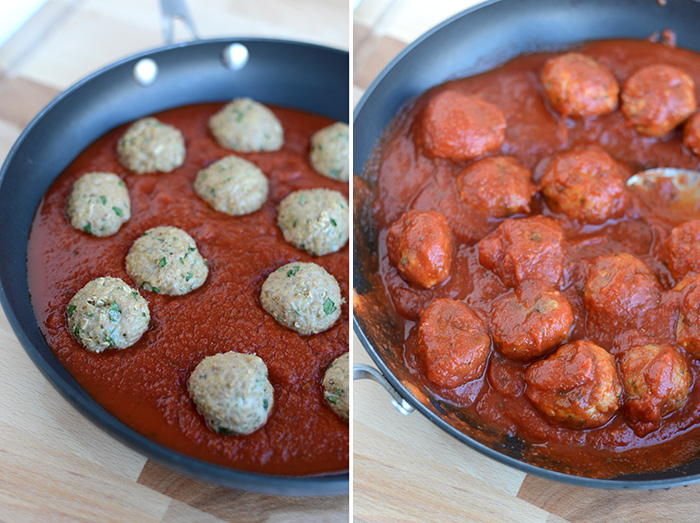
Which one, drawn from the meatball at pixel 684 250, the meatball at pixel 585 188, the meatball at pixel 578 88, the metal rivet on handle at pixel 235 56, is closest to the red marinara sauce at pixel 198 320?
the metal rivet on handle at pixel 235 56

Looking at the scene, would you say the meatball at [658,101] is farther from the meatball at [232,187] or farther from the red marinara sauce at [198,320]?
the meatball at [232,187]

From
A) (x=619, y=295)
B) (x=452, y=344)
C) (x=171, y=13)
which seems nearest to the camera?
(x=452, y=344)

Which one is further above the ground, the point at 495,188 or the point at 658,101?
the point at 658,101

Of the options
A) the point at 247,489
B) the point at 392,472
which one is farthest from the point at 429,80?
the point at 247,489

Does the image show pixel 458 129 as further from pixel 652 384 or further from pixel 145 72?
pixel 145 72

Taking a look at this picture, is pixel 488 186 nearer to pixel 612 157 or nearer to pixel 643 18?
pixel 612 157

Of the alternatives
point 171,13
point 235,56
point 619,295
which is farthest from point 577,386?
point 171,13
